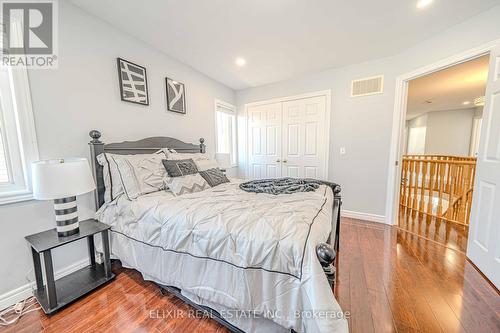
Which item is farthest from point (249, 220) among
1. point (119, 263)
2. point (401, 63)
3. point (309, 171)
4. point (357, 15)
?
point (401, 63)

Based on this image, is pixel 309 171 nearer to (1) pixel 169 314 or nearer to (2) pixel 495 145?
(2) pixel 495 145

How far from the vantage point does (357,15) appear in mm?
1888

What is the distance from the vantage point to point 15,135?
145 cm

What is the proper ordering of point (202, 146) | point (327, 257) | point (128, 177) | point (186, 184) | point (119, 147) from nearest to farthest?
point (327, 257) < point (128, 177) < point (186, 184) < point (119, 147) < point (202, 146)

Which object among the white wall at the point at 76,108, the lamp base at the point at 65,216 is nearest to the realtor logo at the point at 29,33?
the white wall at the point at 76,108

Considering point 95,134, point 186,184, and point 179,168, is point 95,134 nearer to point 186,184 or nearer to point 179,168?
point 179,168

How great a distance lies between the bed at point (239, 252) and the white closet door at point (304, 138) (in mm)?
1751

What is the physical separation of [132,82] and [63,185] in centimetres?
141

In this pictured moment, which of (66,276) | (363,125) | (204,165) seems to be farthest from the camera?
(363,125)

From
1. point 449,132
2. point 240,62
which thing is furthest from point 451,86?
point 240,62

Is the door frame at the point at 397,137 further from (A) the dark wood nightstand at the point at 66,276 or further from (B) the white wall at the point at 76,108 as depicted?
(A) the dark wood nightstand at the point at 66,276

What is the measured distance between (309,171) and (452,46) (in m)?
2.33

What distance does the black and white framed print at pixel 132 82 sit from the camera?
210cm

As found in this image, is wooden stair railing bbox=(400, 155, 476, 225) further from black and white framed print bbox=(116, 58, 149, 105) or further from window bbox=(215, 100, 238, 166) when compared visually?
black and white framed print bbox=(116, 58, 149, 105)
